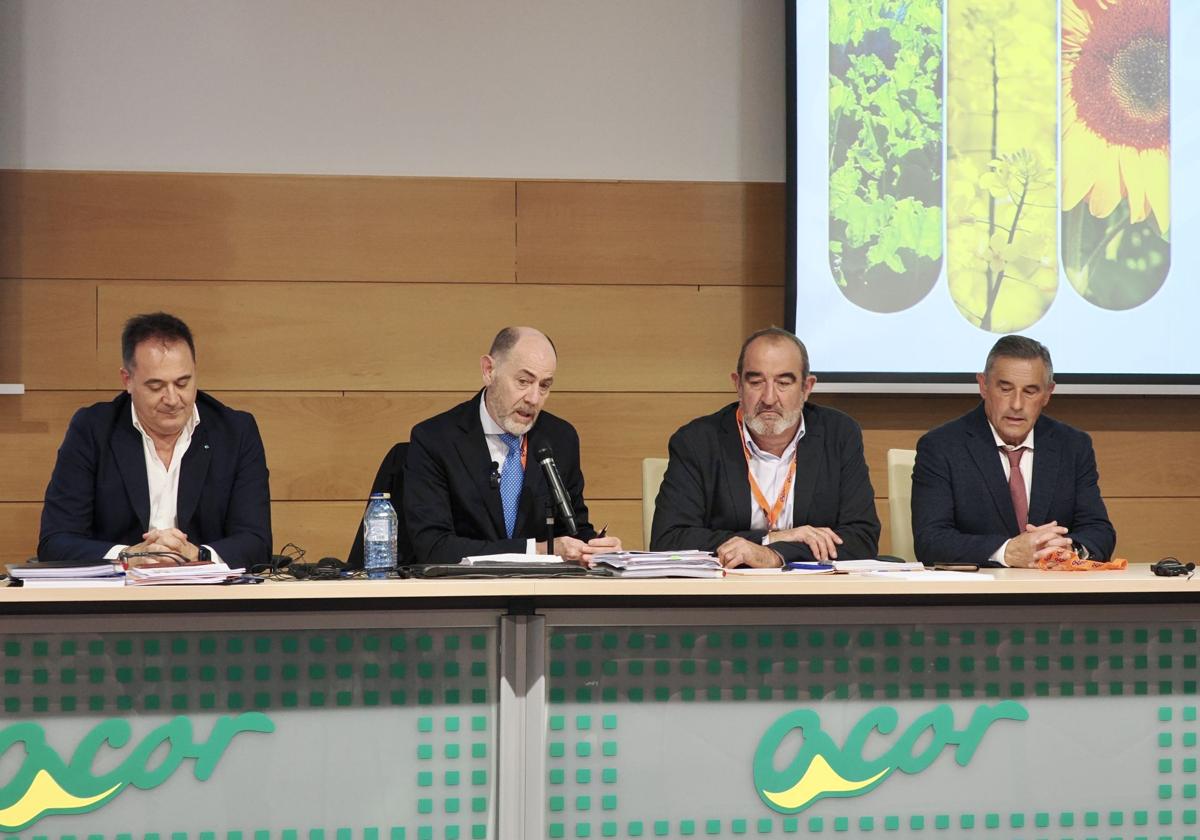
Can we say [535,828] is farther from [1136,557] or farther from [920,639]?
[1136,557]

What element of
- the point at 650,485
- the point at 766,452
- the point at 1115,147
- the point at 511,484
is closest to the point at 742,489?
the point at 766,452

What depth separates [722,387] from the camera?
4.50 metres

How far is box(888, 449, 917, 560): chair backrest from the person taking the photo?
379 centimetres

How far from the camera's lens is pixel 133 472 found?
3250 millimetres

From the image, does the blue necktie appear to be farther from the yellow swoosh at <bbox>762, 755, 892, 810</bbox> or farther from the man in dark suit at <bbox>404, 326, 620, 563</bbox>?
the yellow swoosh at <bbox>762, 755, 892, 810</bbox>

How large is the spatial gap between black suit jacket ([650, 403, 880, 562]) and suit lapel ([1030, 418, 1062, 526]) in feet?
1.56

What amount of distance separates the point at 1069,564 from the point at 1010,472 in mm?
643

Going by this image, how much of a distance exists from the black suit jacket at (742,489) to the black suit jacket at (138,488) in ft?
3.59

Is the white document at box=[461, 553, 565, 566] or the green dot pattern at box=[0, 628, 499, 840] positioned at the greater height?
the white document at box=[461, 553, 565, 566]

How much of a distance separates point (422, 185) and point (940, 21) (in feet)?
6.35

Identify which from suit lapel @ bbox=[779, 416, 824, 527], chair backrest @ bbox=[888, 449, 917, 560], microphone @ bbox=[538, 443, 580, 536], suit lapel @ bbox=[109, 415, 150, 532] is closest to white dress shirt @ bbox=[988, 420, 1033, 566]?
chair backrest @ bbox=[888, 449, 917, 560]

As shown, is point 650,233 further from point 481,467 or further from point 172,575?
point 172,575

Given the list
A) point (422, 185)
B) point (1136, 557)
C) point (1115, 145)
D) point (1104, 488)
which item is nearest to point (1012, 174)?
point (1115, 145)

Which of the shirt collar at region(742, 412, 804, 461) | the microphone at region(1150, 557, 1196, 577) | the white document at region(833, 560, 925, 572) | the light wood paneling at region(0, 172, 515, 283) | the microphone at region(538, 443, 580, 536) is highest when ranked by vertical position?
the light wood paneling at region(0, 172, 515, 283)
